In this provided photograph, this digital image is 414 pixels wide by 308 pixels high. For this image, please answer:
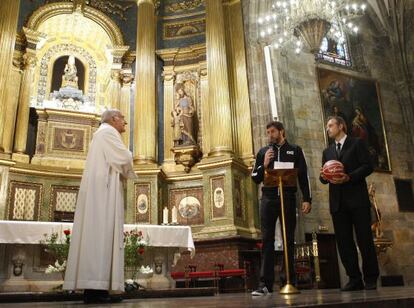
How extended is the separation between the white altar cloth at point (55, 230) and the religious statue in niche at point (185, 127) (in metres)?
3.52

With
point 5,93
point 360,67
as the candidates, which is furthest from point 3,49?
point 360,67

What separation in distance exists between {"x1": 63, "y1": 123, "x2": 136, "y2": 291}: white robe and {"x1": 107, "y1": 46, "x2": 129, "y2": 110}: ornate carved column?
7.72 metres

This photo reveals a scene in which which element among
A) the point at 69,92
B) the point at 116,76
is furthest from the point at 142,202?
the point at 116,76

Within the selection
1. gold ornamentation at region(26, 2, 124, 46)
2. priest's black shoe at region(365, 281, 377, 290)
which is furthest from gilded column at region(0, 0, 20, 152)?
priest's black shoe at region(365, 281, 377, 290)

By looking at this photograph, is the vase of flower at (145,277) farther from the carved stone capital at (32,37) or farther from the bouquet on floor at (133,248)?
the carved stone capital at (32,37)

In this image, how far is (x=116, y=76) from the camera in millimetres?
11695

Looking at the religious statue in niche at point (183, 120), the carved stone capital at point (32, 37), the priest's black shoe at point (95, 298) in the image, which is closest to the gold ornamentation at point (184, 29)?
the religious statue in niche at point (183, 120)

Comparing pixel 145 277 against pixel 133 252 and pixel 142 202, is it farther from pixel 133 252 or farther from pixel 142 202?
pixel 142 202

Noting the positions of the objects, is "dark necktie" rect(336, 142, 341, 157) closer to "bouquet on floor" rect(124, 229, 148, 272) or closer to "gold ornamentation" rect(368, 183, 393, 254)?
"bouquet on floor" rect(124, 229, 148, 272)

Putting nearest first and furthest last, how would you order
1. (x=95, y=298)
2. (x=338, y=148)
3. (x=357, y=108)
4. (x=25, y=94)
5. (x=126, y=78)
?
(x=95, y=298)
(x=338, y=148)
(x=25, y=94)
(x=126, y=78)
(x=357, y=108)

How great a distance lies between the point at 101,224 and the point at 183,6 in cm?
994

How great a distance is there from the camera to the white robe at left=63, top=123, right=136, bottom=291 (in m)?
3.57

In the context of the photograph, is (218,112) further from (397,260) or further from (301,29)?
(397,260)

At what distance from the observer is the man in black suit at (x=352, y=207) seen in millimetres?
4113
